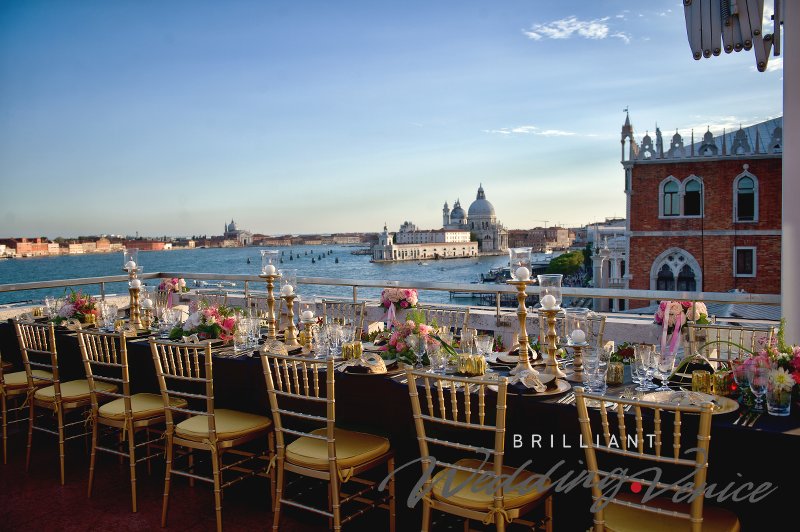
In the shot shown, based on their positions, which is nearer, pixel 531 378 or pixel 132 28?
pixel 531 378

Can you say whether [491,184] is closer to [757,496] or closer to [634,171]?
[634,171]

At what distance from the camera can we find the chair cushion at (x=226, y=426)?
3455mm

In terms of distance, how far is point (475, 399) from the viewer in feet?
9.08

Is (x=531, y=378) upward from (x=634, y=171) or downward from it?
downward

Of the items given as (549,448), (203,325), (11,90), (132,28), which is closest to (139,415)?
(203,325)

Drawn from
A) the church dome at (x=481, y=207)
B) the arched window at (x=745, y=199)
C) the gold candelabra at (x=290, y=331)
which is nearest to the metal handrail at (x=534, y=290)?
the gold candelabra at (x=290, y=331)

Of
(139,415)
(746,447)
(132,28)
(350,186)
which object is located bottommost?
(139,415)

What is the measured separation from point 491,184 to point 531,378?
12978cm

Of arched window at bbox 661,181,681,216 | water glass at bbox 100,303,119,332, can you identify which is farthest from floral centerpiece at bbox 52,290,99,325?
arched window at bbox 661,181,681,216

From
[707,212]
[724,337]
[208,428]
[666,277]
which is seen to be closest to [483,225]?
[666,277]

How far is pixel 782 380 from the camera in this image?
2.33 m

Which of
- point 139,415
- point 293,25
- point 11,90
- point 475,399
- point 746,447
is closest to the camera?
point 746,447

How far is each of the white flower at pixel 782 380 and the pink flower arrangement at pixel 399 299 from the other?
2.43 metres

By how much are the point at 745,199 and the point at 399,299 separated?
30.4 metres
